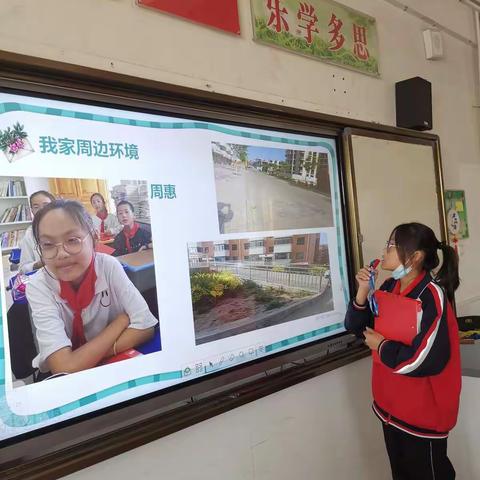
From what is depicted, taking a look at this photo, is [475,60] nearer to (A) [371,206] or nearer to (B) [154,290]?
(A) [371,206]

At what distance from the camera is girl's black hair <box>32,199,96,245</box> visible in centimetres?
110

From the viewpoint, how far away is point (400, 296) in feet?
5.05

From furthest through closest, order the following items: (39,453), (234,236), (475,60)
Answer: (475,60), (234,236), (39,453)

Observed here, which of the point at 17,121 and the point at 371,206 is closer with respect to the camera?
the point at 17,121

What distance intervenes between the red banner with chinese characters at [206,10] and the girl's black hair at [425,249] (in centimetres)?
98

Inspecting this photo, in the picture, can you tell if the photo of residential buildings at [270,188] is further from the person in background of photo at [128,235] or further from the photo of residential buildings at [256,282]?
the person in background of photo at [128,235]

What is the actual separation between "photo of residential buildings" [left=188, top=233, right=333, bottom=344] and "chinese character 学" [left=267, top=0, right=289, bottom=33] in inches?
33.9

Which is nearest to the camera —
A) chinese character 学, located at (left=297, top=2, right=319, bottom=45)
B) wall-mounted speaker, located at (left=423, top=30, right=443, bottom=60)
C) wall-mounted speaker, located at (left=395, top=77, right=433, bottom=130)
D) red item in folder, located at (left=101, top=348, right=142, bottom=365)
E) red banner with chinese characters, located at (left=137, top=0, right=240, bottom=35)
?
red item in folder, located at (left=101, top=348, right=142, bottom=365)

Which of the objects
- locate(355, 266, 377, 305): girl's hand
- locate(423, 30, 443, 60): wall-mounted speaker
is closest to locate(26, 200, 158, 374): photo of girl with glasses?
locate(355, 266, 377, 305): girl's hand

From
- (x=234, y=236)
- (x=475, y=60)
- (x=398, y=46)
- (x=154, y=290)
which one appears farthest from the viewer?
(x=475, y=60)

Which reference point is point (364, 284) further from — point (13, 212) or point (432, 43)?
point (432, 43)

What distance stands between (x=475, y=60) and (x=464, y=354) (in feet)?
6.68

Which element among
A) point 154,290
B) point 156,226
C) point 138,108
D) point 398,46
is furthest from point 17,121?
point 398,46

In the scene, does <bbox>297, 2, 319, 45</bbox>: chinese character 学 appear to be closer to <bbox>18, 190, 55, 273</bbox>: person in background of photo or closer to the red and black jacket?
the red and black jacket
